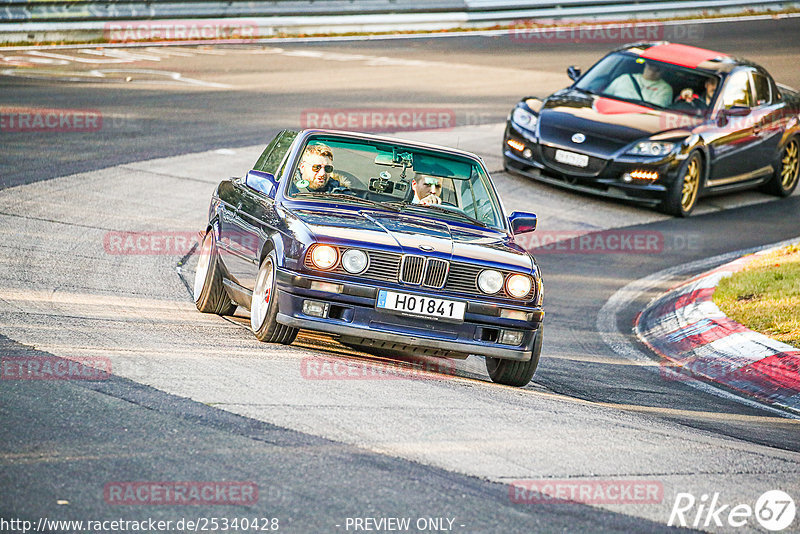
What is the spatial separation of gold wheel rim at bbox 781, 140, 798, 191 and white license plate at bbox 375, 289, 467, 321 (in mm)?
11482

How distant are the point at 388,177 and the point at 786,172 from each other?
10.8 metres

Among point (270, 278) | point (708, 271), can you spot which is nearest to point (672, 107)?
point (708, 271)

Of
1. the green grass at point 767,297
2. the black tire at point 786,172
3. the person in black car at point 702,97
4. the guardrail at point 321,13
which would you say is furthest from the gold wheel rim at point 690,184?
the guardrail at point 321,13

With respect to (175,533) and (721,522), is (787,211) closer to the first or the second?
(721,522)

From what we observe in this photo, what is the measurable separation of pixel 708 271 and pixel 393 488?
8.37 metres

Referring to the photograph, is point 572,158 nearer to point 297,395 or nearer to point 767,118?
point 767,118

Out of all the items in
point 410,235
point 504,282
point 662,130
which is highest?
point 410,235

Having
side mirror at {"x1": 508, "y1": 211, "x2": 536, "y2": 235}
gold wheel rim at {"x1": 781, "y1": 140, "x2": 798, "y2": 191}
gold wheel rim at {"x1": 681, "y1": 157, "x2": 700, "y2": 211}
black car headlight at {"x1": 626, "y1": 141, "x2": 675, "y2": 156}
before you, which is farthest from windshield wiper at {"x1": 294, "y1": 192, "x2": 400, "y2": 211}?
gold wheel rim at {"x1": 781, "y1": 140, "x2": 798, "y2": 191}

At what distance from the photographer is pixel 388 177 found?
8.62 meters

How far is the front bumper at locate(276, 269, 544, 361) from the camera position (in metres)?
7.34

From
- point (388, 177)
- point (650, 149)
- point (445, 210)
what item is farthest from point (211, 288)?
point (650, 149)

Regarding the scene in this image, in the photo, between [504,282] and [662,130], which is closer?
[504,282]

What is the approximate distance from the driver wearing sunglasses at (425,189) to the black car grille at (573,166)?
682cm

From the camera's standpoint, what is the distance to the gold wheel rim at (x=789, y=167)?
1762 cm
